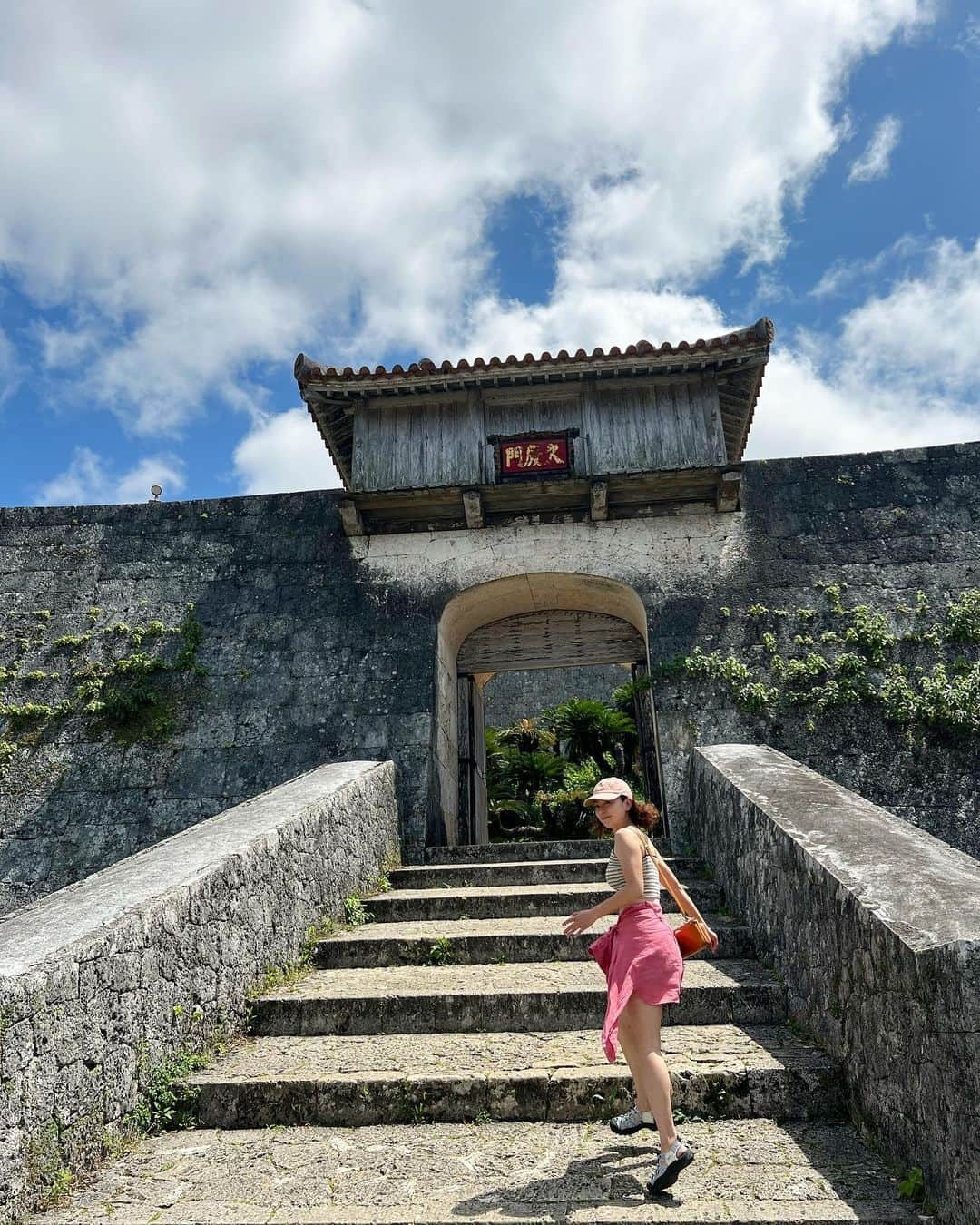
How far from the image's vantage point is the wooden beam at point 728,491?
8.23m

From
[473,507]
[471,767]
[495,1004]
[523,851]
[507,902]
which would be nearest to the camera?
[495,1004]

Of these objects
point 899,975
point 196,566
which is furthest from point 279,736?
point 899,975

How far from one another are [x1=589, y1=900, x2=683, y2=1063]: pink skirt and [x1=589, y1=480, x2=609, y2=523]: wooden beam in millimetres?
5798

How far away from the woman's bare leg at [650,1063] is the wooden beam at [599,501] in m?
6.07

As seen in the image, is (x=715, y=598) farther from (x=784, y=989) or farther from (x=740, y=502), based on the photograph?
(x=784, y=989)

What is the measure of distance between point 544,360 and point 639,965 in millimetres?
6811

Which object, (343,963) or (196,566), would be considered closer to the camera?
(343,963)

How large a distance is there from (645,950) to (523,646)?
7.13 meters

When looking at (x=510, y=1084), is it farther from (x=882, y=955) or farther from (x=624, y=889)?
(x=882, y=955)

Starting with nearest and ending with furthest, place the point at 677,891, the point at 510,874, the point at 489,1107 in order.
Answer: the point at 677,891 < the point at 489,1107 < the point at 510,874

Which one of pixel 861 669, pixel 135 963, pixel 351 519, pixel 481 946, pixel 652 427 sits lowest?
pixel 481 946

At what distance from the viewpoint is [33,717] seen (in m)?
8.60

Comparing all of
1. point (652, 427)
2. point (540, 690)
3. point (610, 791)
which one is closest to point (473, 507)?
point (652, 427)

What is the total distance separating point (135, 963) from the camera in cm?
350
